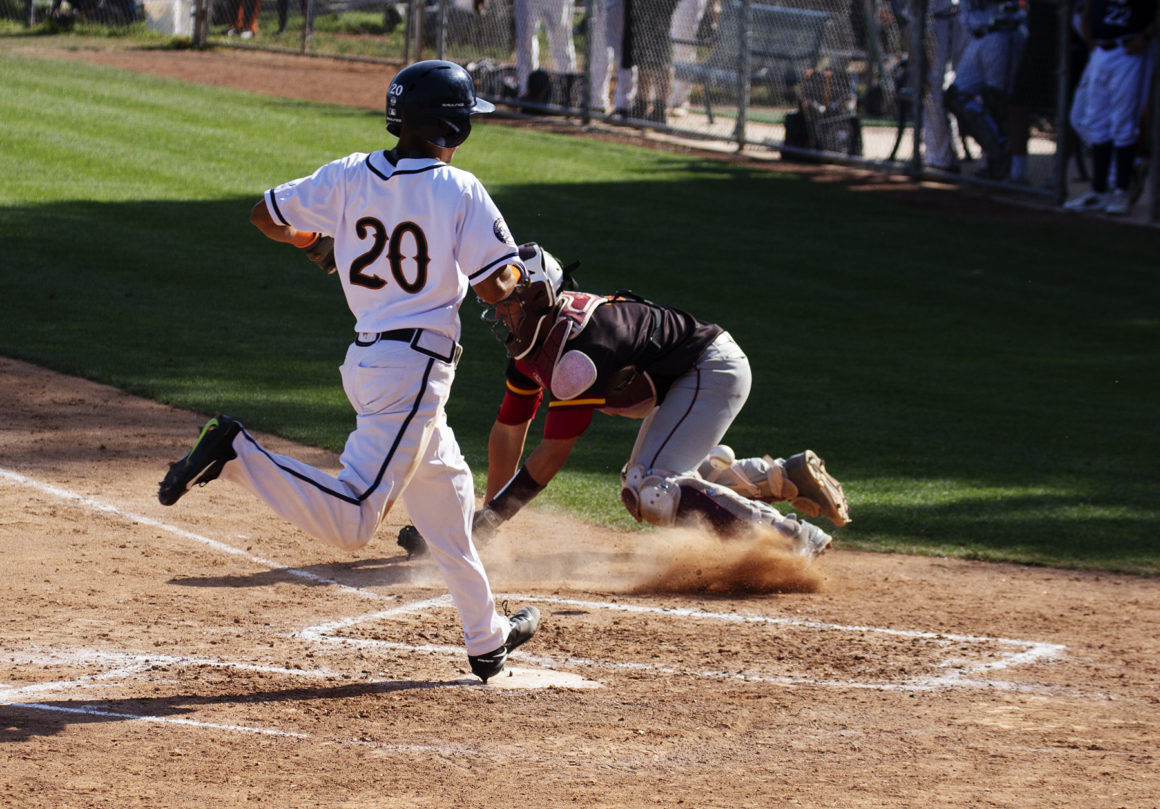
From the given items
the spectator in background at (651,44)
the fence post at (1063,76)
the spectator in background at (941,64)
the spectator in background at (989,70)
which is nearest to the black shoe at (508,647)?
the fence post at (1063,76)

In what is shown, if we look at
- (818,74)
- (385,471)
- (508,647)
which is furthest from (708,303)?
(385,471)

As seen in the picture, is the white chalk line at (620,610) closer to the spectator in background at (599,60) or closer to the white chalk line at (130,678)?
the white chalk line at (130,678)

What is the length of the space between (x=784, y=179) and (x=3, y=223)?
31.2 ft

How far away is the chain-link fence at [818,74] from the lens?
54.2 feet

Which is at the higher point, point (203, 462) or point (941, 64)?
point (941, 64)

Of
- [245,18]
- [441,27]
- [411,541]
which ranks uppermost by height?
[245,18]

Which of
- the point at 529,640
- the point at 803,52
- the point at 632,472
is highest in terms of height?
the point at 803,52

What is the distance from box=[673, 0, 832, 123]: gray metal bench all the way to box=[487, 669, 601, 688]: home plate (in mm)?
14978

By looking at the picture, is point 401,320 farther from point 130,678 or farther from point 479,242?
point 130,678

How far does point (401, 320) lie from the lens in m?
4.48

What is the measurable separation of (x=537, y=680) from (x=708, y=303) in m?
7.93

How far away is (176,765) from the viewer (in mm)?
4000

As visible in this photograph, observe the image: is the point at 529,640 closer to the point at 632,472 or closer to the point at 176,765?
the point at 632,472

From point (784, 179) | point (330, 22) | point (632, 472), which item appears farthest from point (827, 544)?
point (330, 22)
